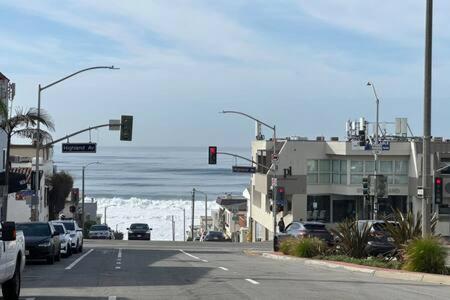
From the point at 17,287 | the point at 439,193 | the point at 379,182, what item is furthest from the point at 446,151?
the point at 17,287

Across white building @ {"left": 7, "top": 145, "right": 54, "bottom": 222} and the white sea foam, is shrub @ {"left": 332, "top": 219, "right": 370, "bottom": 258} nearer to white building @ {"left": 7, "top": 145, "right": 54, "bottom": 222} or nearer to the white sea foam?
white building @ {"left": 7, "top": 145, "right": 54, "bottom": 222}

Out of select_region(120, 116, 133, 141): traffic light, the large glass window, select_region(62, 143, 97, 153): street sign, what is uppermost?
select_region(120, 116, 133, 141): traffic light

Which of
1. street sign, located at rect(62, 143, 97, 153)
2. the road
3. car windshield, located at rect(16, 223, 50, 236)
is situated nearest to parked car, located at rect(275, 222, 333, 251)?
the road

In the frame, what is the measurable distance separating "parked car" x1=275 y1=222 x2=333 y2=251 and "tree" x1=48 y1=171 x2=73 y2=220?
45380 millimetres

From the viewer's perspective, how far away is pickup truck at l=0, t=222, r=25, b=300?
11.9m

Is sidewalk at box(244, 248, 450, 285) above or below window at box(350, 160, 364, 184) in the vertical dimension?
below

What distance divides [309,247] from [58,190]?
52.9 metres

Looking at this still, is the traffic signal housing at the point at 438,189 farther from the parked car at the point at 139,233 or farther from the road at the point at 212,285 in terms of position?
the parked car at the point at 139,233

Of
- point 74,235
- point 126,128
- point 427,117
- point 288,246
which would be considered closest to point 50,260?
point 74,235

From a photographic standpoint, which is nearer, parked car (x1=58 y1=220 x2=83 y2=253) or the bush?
the bush

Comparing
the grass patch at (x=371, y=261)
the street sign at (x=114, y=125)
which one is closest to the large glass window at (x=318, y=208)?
the street sign at (x=114, y=125)

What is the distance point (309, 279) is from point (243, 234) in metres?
73.3

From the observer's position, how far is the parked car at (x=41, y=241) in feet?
83.4

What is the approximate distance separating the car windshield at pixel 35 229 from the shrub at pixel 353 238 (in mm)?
10241
